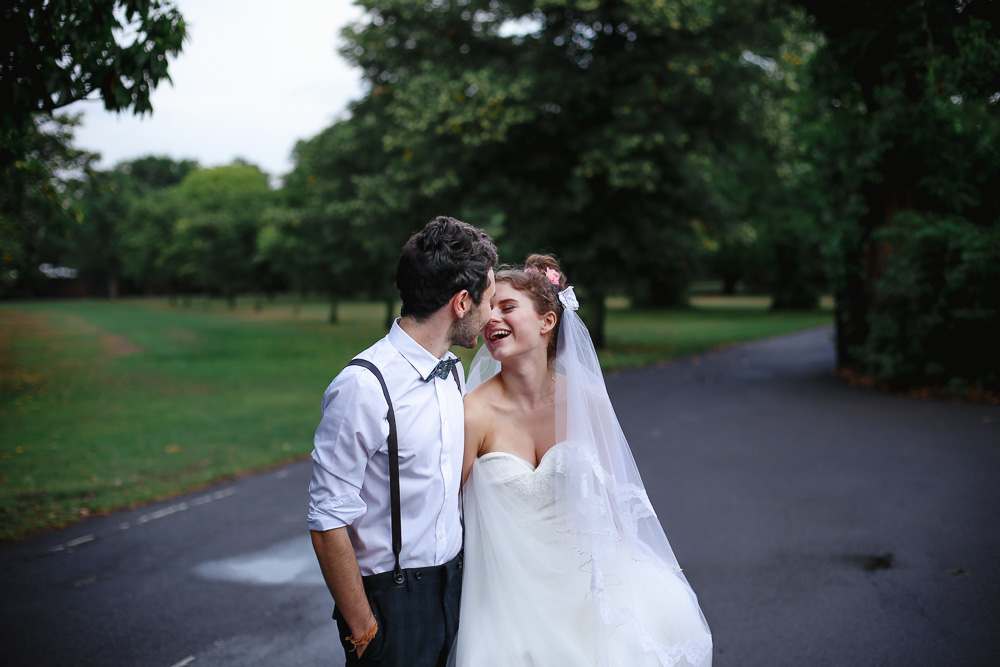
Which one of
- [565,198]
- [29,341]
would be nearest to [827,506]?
[565,198]

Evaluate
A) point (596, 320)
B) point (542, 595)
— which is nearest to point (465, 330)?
point (542, 595)

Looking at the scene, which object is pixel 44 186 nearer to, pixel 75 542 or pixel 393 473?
pixel 75 542

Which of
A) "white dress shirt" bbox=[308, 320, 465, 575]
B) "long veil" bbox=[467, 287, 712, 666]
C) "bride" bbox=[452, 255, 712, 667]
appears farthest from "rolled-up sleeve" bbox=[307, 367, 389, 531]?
"long veil" bbox=[467, 287, 712, 666]

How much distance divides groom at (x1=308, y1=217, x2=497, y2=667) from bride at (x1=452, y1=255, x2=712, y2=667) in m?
0.43

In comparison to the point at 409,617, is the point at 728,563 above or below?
below

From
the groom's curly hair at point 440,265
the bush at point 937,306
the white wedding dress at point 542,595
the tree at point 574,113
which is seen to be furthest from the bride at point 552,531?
the tree at point 574,113

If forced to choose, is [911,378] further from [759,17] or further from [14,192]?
[14,192]

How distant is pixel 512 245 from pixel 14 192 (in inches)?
442

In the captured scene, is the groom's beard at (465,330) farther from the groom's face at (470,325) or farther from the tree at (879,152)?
the tree at (879,152)

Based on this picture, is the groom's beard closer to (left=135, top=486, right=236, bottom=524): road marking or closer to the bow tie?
the bow tie

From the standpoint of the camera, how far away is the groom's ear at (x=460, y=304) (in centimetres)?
239

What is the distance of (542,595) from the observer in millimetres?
2914

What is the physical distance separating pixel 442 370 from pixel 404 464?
13.4 inches

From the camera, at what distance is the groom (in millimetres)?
2182
